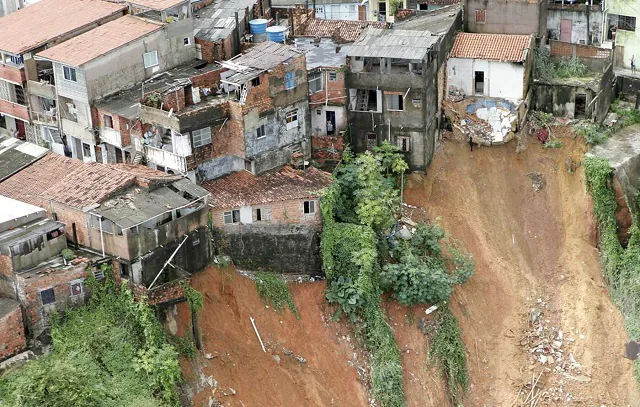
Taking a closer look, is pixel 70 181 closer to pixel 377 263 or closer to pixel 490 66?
pixel 377 263

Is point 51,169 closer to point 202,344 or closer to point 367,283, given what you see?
point 202,344

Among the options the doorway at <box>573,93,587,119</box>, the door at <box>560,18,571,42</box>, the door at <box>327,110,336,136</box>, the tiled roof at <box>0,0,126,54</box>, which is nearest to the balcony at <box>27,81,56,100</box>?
the tiled roof at <box>0,0,126,54</box>

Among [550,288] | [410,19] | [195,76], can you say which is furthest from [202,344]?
[410,19]

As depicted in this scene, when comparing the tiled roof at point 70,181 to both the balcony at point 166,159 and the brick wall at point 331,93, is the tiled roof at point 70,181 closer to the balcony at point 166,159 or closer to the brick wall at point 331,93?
the balcony at point 166,159

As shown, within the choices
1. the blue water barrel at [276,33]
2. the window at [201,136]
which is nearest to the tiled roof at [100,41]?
the blue water barrel at [276,33]

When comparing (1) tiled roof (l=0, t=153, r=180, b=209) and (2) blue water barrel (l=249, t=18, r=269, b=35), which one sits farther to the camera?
(2) blue water barrel (l=249, t=18, r=269, b=35)

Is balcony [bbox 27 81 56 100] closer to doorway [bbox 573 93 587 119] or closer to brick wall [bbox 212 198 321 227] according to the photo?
brick wall [bbox 212 198 321 227]
